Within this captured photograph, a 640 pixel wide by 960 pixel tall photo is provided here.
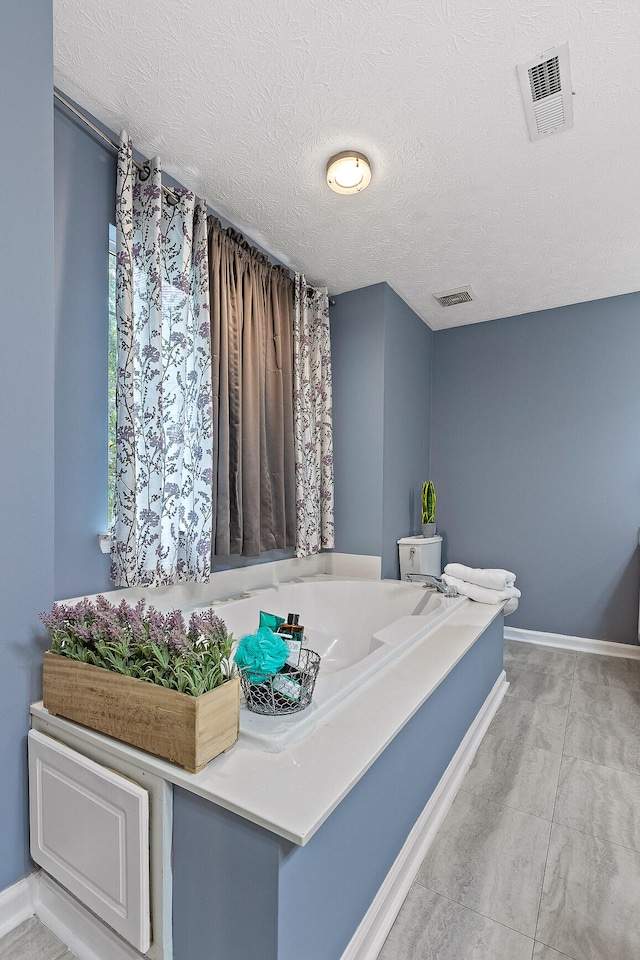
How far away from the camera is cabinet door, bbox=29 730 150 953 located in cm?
93

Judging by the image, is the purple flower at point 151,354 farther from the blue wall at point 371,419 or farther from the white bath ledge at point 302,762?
the blue wall at point 371,419

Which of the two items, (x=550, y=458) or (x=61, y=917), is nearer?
(x=61, y=917)

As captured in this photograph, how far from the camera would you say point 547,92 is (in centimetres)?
156

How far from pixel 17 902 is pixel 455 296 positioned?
135 inches

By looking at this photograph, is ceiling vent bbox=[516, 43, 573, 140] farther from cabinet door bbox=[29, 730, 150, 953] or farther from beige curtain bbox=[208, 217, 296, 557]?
cabinet door bbox=[29, 730, 150, 953]

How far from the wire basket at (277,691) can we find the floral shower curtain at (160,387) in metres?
0.77

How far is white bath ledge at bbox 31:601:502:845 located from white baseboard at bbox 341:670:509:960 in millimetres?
403

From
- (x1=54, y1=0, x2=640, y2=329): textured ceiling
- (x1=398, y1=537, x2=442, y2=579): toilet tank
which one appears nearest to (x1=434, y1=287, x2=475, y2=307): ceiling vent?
(x1=54, y1=0, x2=640, y2=329): textured ceiling

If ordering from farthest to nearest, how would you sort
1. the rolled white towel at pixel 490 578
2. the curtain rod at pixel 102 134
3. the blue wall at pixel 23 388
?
1. the rolled white towel at pixel 490 578
2. the curtain rod at pixel 102 134
3. the blue wall at pixel 23 388

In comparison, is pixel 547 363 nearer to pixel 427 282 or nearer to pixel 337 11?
pixel 427 282

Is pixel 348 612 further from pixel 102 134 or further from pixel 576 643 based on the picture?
pixel 102 134

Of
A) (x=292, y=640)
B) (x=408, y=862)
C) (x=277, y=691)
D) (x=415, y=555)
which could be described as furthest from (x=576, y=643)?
(x=277, y=691)

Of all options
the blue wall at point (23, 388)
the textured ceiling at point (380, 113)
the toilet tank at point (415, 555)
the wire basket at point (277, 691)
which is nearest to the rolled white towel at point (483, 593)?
the toilet tank at point (415, 555)

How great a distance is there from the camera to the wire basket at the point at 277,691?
1120 millimetres
